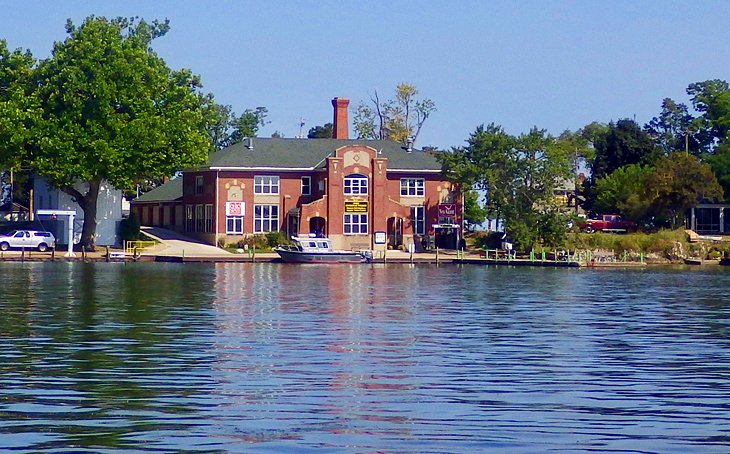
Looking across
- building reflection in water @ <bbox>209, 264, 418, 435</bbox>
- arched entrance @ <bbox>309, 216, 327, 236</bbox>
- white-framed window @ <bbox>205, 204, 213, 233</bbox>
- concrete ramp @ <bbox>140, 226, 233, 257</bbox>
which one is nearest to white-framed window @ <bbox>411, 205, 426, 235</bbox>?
arched entrance @ <bbox>309, 216, 327, 236</bbox>

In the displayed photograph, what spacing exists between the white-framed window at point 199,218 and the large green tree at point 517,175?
68.3 feet

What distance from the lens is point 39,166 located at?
286ft

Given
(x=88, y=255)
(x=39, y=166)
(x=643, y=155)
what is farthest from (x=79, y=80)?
(x=643, y=155)

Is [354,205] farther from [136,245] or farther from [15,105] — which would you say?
[15,105]

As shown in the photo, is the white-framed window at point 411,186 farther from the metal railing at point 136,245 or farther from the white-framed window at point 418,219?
the metal railing at point 136,245

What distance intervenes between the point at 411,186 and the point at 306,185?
876 centimetres

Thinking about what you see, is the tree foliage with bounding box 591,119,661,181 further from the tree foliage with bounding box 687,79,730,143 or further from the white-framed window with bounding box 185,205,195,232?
the white-framed window with bounding box 185,205,195,232

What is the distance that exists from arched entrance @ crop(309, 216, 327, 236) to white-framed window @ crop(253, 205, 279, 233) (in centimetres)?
286

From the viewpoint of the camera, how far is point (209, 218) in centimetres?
10369

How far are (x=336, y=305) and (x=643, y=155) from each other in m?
84.0

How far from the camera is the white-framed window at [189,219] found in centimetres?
10756

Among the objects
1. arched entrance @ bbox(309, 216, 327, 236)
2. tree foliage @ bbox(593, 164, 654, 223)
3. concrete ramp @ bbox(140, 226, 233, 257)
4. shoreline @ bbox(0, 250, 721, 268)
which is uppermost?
tree foliage @ bbox(593, 164, 654, 223)

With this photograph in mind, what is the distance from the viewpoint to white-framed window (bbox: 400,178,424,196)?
349ft

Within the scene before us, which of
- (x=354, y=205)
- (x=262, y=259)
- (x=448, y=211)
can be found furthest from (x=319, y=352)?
(x=448, y=211)
